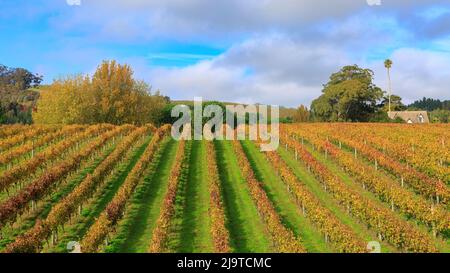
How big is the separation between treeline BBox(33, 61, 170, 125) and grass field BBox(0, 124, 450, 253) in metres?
23.5

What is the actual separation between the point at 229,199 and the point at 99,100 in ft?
151

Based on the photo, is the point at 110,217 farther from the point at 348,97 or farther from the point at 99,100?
the point at 348,97

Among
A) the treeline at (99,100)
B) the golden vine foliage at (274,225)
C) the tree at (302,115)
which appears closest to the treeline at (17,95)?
the treeline at (99,100)

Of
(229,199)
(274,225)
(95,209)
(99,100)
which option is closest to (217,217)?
(274,225)

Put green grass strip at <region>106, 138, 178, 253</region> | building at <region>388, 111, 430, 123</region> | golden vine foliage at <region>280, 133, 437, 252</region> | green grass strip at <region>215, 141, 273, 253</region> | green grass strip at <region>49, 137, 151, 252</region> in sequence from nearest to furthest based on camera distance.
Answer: golden vine foliage at <region>280, 133, 437, 252</region>
green grass strip at <region>106, 138, 178, 253</region>
green grass strip at <region>215, 141, 273, 253</region>
green grass strip at <region>49, 137, 151, 252</region>
building at <region>388, 111, 430, 123</region>

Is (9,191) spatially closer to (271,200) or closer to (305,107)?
(271,200)

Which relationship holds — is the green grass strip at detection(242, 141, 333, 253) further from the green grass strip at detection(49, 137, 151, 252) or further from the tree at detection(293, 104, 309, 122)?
the tree at detection(293, 104, 309, 122)

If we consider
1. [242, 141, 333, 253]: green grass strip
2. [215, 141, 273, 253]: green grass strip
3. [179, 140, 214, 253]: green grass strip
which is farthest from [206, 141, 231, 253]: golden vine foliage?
[242, 141, 333, 253]: green grass strip

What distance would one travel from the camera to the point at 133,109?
7150 cm

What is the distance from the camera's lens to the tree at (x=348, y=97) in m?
75.2

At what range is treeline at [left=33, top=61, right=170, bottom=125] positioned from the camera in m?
67.9

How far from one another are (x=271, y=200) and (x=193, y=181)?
6.63 metres

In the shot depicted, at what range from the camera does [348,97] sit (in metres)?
74.8

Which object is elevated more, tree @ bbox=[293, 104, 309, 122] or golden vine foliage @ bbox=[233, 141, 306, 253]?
tree @ bbox=[293, 104, 309, 122]
